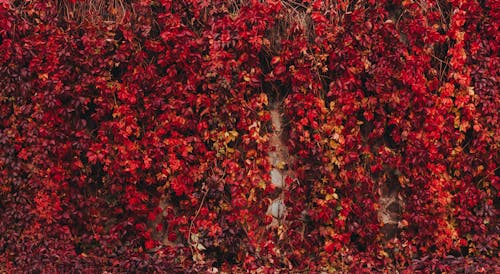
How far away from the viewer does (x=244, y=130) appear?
4.67 metres

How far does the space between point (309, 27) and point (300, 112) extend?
735 mm

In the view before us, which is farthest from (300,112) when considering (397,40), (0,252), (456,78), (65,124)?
(0,252)

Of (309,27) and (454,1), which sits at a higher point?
(454,1)

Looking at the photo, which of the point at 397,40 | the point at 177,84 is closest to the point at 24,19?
the point at 177,84

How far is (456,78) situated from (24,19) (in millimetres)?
3641

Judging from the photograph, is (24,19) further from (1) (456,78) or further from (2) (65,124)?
(1) (456,78)

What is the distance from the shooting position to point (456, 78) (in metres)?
4.55

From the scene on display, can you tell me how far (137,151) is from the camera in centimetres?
457

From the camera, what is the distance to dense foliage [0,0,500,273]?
4512 mm

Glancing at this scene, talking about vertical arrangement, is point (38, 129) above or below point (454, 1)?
below

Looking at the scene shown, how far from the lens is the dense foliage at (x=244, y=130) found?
4.51m

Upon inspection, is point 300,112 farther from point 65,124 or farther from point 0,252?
point 0,252

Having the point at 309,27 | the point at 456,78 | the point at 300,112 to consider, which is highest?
the point at 309,27

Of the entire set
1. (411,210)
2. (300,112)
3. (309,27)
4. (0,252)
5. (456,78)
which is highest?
(309,27)
